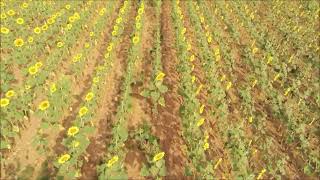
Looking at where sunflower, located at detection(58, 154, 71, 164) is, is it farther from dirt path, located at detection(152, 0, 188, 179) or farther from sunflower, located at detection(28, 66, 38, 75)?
sunflower, located at detection(28, 66, 38, 75)

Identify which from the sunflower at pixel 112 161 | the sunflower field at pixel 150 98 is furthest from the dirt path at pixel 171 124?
the sunflower at pixel 112 161

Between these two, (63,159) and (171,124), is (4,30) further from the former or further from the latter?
(171,124)

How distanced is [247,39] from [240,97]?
13.1 ft

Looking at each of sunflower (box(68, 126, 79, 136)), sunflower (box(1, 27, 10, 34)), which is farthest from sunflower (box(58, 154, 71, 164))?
sunflower (box(1, 27, 10, 34))

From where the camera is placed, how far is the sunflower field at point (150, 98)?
7.69 meters

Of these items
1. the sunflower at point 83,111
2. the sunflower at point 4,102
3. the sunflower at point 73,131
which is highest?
the sunflower at point 4,102

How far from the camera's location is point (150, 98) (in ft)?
31.3

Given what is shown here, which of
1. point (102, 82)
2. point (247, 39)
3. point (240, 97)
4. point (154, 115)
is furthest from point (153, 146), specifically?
point (247, 39)

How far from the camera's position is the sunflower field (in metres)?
7.69

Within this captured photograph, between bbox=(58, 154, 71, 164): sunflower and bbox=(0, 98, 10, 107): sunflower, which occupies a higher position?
bbox=(0, 98, 10, 107): sunflower

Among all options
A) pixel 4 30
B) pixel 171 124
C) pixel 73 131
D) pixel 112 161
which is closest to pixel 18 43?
pixel 4 30

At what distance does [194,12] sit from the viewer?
1410 centimetres

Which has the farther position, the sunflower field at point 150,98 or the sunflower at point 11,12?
the sunflower at point 11,12

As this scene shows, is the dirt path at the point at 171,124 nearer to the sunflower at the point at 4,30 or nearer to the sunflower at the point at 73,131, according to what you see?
the sunflower at the point at 73,131
